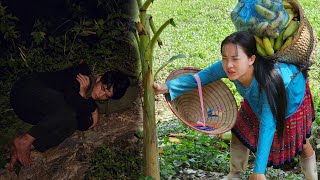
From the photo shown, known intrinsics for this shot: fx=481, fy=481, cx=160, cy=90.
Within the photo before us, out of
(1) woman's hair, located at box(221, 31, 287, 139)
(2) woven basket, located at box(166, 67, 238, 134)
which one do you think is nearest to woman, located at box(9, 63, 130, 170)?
(2) woven basket, located at box(166, 67, 238, 134)

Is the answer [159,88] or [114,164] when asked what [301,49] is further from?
[114,164]

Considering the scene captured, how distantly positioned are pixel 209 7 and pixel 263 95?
23.6 ft

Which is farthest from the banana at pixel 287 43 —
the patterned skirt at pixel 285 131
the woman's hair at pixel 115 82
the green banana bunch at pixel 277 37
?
the woman's hair at pixel 115 82

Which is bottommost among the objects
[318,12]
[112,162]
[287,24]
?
[112,162]

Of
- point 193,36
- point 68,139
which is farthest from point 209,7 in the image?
point 68,139

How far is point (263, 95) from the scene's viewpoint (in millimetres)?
3027

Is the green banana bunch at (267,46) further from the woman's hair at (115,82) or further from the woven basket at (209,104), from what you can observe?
the woman's hair at (115,82)

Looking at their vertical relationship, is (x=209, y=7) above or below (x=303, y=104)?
above

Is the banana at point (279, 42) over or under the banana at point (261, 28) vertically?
under

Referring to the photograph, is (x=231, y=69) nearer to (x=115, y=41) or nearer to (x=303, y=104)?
(x=303, y=104)

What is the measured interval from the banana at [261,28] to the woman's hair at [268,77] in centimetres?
5

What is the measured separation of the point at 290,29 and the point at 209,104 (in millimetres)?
827

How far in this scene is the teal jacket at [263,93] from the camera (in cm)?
295

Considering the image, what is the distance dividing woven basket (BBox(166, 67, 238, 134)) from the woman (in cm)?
47
